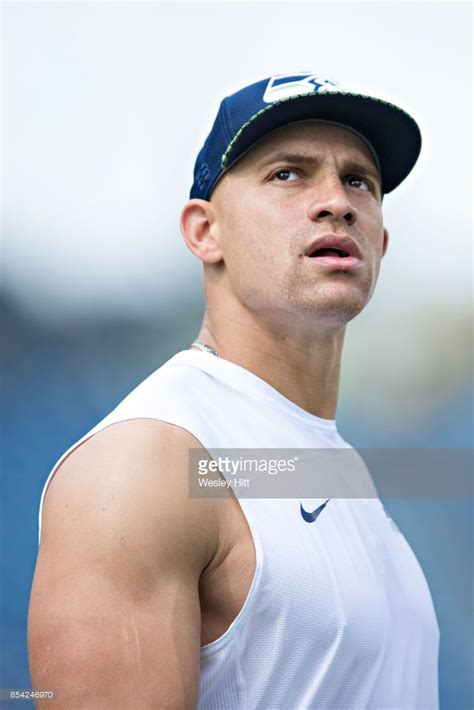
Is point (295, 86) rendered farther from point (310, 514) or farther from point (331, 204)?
point (310, 514)

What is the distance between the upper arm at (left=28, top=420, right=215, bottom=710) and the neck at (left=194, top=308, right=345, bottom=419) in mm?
576

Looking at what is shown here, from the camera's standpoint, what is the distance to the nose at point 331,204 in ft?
6.10

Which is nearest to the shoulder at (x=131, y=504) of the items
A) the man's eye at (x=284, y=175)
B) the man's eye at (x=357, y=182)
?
the man's eye at (x=284, y=175)

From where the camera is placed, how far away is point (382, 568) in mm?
1733

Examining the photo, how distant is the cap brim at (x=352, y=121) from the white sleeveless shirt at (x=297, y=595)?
54 cm

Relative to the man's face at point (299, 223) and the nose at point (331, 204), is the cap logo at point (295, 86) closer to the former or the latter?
the man's face at point (299, 223)

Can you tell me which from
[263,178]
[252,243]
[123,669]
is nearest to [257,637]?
[123,669]

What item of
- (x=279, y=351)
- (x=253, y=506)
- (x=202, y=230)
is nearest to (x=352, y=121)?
(x=202, y=230)

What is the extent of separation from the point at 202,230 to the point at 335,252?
38cm

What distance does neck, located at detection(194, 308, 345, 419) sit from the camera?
193 centimetres

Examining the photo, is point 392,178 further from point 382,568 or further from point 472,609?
point 472,609
